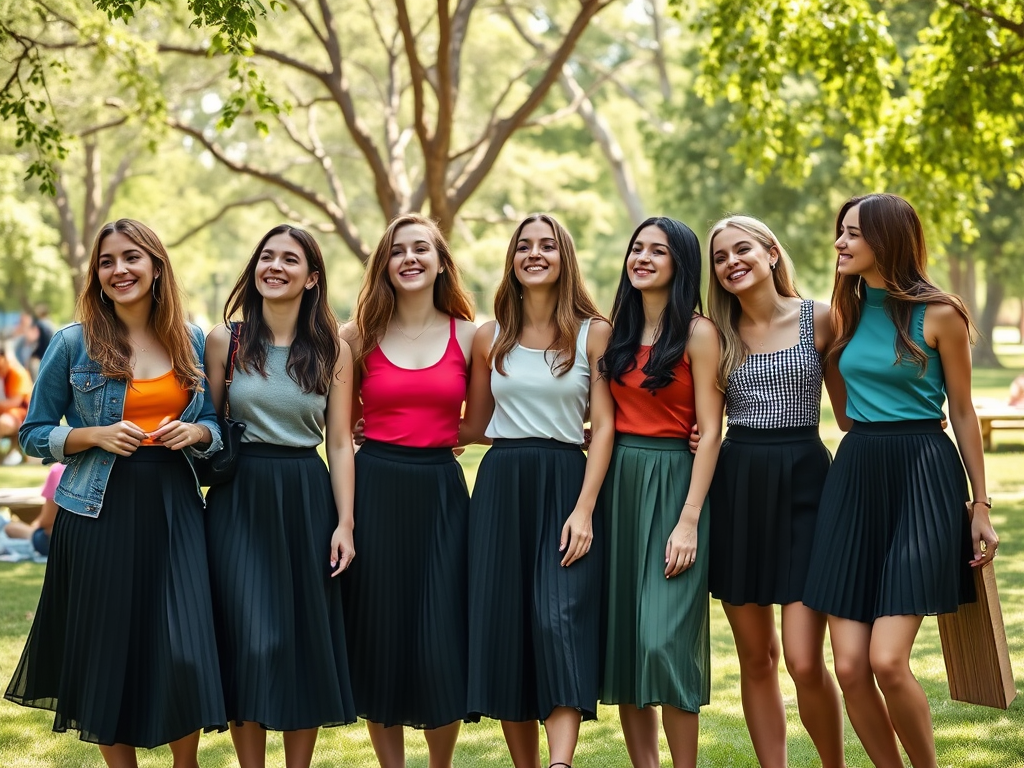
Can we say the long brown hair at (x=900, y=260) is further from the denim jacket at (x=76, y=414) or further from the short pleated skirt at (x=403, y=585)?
the denim jacket at (x=76, y=414)

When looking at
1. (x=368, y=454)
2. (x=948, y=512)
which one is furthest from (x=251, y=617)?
(x=948, y=512)

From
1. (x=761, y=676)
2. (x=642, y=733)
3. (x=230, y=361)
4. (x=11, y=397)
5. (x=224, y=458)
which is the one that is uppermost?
(x=230, y=361)

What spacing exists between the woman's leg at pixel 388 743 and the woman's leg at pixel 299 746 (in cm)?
32

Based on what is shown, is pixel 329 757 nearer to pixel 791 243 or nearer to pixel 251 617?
pixel 251 617

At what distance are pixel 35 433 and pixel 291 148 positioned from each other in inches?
1215

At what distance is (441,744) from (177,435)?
66.3 inches

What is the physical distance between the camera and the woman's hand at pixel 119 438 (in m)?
4.37

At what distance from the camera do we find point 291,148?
112 feet

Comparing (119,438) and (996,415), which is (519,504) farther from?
(996,415)

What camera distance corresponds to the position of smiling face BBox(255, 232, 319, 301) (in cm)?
477

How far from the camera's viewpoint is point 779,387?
4.68 m

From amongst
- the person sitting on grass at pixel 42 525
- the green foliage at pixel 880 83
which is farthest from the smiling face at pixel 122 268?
the green foliage at pixel 880 83

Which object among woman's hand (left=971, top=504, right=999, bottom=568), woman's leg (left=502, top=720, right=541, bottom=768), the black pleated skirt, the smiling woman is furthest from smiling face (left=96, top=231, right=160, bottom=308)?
woman's hand (left=971, top=504, right=999, bottom=568)

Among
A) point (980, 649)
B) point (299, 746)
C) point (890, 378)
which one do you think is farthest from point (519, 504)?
point (980, 649)
